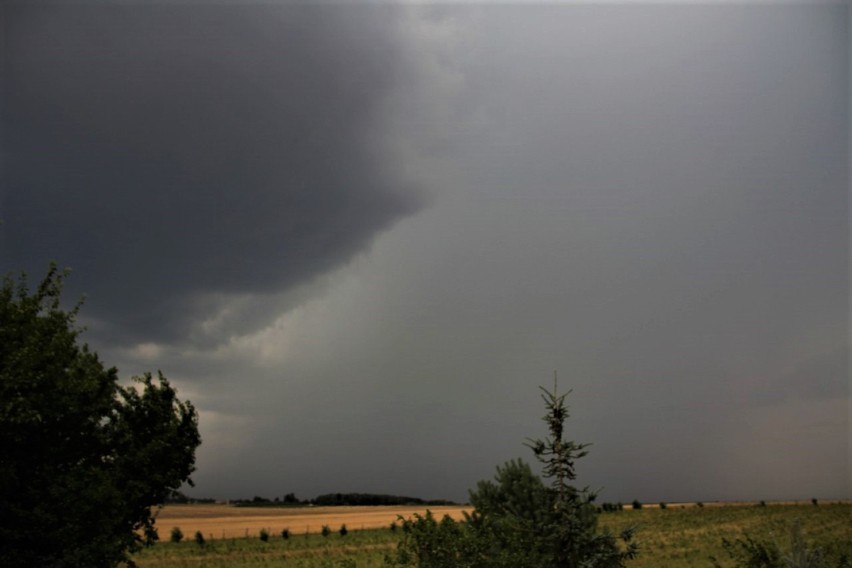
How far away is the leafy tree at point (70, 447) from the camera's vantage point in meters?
24.6

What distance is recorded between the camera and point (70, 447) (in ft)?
90.0

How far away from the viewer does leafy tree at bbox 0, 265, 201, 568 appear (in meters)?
24.6

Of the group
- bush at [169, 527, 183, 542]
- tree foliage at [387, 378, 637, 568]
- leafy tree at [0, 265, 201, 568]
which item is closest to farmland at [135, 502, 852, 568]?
bush at [169, 527, 183, 542]

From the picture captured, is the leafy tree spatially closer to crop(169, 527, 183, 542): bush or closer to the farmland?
the farmland

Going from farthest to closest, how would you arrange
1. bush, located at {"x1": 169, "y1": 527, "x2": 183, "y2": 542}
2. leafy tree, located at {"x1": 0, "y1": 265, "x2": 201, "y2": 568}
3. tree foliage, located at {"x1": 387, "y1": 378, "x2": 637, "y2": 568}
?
bush, located at {"x1": 169, "y1": 527, "x2": 183, "y2": 542}, leafy tree, located at {"x1": 0, "y1": 265, "x2": 201, "y2": 568}, tree foliage, located at {"x1": 387, "y1": 378, "x2": 637, "y2": 568}

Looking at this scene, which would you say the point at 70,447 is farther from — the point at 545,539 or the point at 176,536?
the point at 176,536

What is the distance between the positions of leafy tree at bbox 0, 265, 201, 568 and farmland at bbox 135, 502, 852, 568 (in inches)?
926

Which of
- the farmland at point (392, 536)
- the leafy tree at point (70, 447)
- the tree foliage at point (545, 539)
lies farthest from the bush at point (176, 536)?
the tree foliage at point (545, 539)

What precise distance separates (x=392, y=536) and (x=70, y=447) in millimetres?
51885

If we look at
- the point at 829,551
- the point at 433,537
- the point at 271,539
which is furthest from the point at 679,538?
the point at 433,537

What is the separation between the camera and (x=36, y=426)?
25188mm

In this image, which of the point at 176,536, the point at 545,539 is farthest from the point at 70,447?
the point at 176,536

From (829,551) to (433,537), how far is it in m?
35.4

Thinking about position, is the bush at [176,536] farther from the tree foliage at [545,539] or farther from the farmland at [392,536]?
the tree foliage at [545,539]
